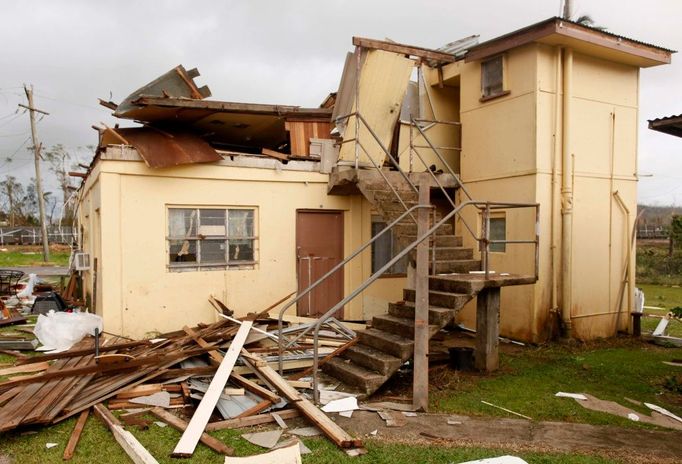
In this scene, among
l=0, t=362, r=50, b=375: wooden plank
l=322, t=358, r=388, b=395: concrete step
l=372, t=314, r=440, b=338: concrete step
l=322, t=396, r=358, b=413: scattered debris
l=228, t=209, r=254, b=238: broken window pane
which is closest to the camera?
l=322, t=396, r=358, b=413: scattered debris

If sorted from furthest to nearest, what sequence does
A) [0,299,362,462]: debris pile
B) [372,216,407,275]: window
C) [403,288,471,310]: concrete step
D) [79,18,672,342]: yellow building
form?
1. [372,216,407,275]: window
2. [79,18,672,342]: yellow building
3. [403,288,471,310]: concrete step
4. [0,299,362,462]: debris pile

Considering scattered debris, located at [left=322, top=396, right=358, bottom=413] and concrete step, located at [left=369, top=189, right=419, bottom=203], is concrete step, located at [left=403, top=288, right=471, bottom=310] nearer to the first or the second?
scattered debris, located at [left=322, top=396, right=358, bottom=413]

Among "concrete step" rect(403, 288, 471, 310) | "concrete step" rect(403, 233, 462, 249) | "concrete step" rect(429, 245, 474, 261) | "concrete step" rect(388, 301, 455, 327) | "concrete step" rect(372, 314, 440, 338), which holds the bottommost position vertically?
"concrete step" rect(372, 314, 440, 338)

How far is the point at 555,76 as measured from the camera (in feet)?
28.0

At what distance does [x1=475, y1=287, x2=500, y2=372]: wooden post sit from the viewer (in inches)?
268

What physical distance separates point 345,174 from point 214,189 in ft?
7.93

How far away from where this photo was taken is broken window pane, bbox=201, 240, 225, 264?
8773mm

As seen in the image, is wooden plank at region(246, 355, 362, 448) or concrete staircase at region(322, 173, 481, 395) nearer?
wooden plank at region(246, 355, 362, 448)

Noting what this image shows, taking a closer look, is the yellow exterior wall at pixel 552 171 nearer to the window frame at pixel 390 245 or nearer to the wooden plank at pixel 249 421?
the window frame at pixel 390 245

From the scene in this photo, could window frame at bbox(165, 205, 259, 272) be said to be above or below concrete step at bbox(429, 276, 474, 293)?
above

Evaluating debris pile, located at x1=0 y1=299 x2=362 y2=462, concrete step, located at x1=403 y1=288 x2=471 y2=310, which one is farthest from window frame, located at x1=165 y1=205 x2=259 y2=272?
concrete step, located at x1=403 y1=288 x2=471 y2=310

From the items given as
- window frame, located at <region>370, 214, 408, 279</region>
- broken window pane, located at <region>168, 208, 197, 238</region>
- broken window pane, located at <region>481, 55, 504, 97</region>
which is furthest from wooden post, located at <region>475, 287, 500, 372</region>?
broken window pane, located at <region>168, 208, 197, 238</region>

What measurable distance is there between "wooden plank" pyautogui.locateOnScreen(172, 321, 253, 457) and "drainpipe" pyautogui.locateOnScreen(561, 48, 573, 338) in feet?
18.6

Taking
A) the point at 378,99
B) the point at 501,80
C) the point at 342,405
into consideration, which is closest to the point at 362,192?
the point at 378,99
